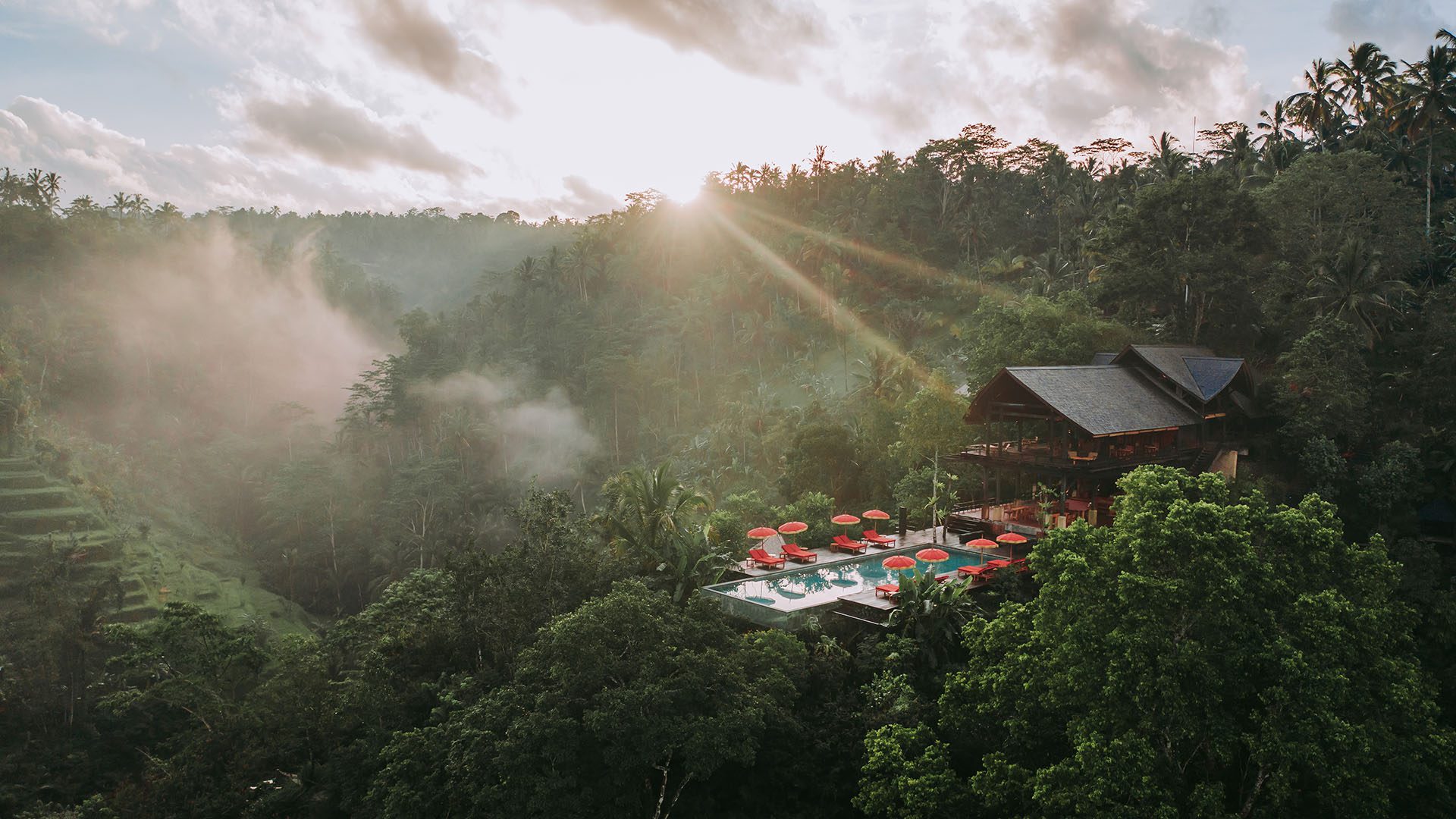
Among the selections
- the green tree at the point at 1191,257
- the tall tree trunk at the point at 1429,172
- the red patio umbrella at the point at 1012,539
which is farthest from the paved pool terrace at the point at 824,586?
the tall tree trunk at the point at 1429,172

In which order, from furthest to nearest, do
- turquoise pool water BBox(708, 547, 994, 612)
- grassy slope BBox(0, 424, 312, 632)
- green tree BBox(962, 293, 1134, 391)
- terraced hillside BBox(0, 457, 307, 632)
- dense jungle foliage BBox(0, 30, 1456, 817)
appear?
grassy slope BBox(0, 424, 312, 632) < terraced hillside BBox(0, 457, 307, 632) < green tree BBox(962, 293, 1134, 391) < turquoise pool water BBox(708, 547, 994, 612) < dense jungle foliage BBox(0, 30, 1456, 817)

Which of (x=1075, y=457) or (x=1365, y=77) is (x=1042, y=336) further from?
(x=1365, y=77)

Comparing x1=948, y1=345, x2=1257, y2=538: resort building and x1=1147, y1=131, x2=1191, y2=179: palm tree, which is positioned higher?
x1=1147, y1=131, x2=1191, y2=179: palm tree

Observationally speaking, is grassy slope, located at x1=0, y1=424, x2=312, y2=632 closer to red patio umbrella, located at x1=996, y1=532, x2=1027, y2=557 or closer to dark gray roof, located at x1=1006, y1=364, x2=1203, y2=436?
red patio umbrella, located at x1=996, y1=532, x2=1027, y2=557

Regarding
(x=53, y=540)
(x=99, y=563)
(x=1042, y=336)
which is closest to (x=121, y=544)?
(x=99, y=563)

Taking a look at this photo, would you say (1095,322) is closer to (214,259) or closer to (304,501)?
(304,501)

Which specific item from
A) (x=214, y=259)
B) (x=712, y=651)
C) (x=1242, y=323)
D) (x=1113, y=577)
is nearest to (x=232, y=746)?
Answer: (x=712, y=651)

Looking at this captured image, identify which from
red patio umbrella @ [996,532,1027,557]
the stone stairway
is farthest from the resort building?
the stone stairway

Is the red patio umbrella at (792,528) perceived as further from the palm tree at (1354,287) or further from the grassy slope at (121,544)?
the grassy slope at (121,544)
